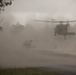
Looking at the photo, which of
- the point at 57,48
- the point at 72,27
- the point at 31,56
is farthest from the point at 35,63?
the point at 72,27

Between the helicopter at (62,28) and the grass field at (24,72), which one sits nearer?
the grass field at (24,72)

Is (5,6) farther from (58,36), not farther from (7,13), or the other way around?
(58,36)

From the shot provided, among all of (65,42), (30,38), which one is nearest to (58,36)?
(65,42)

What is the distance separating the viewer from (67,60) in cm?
520

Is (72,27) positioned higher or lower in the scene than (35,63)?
higher

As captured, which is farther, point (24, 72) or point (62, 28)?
point (62, 28)

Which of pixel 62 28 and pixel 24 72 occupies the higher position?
pixel 62 28

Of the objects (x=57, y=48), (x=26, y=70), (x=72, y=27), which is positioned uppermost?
(x=72, y=27)

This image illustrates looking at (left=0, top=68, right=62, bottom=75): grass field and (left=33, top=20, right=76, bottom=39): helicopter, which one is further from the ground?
(left=33, top=20, right=76, bottom=39): helicopter

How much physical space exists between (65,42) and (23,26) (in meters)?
0.77

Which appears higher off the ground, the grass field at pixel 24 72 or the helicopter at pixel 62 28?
the helicopter at pixel 62 28

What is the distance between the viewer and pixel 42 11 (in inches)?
205

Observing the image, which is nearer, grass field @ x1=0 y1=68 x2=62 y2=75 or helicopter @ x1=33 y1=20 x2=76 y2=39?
grass field @ x1=0 y1=68 x2=62 y2=75

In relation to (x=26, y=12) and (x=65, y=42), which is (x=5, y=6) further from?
(x=65, y=42)
